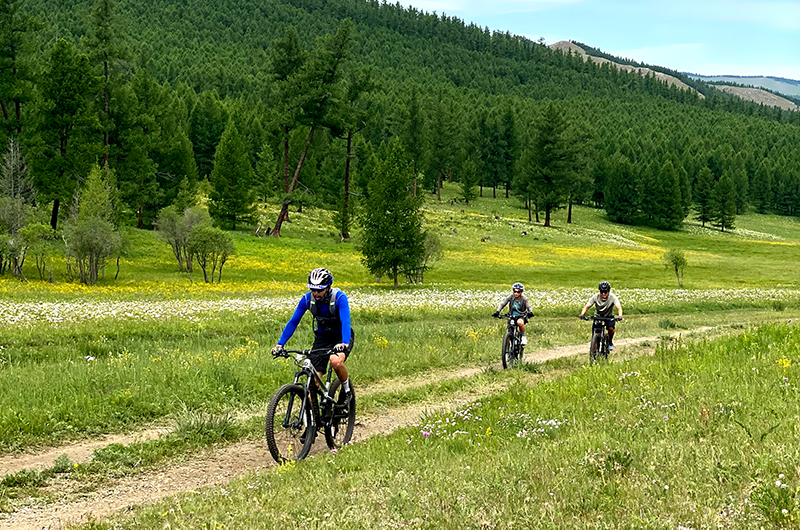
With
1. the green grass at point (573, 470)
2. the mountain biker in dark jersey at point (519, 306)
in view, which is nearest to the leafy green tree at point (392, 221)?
the mountain biker in dark jersey at point (519, 306)

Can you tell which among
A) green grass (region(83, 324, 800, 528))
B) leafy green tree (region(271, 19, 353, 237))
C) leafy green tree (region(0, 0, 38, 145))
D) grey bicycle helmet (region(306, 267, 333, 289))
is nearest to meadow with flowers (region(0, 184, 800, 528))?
green grass (region(83, 324, 800, 528))

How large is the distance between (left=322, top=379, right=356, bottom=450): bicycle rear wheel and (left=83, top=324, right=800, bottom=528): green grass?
719 mm

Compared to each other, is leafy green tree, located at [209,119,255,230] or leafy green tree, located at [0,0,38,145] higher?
leafy green tree, located at [0,0,38,145]

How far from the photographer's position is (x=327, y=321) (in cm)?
854

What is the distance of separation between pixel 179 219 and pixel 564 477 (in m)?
41.3

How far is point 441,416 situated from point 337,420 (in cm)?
179

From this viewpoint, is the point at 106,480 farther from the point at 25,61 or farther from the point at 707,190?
the point at 707,190

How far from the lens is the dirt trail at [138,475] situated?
661cm

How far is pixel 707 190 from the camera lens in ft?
402

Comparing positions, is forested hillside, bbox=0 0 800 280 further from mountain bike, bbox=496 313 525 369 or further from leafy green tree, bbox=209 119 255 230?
mountain bike, bbox=496 313 525 369

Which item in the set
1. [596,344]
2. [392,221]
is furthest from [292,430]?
[392,221]

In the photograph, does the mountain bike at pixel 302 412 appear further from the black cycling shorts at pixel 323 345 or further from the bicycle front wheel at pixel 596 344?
the bicycle front wheel at pixel 596 344

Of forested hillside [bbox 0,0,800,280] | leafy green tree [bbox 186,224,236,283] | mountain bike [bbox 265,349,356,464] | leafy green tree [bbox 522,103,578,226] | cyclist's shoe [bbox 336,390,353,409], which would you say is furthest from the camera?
leafy green tree [bbox 522,103,578,226]

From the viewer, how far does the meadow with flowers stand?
195 inches
